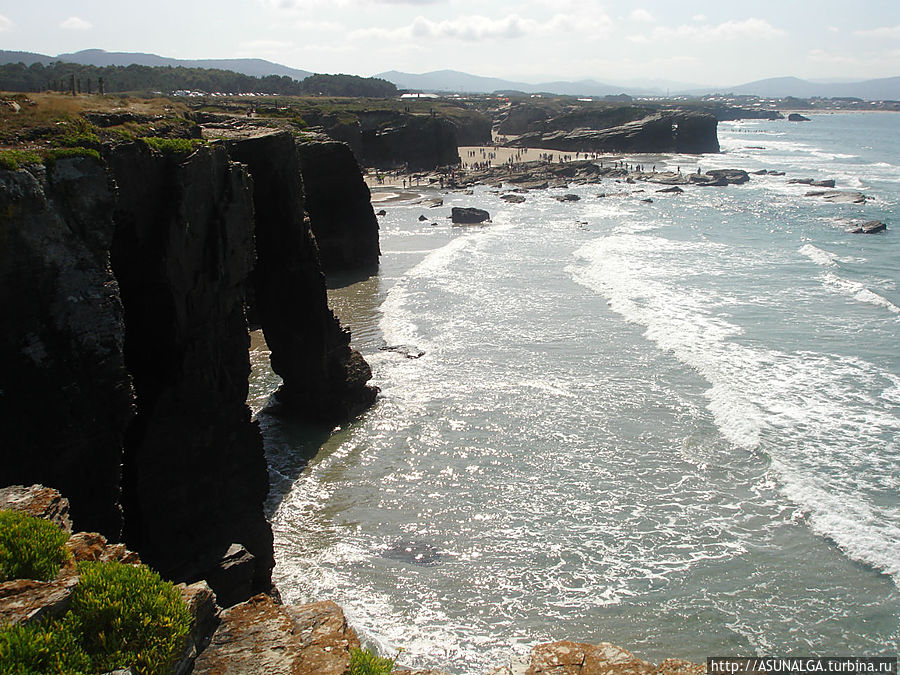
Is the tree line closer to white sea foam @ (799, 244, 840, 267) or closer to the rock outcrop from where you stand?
white sea foam @ (799, 244, 840, 267)

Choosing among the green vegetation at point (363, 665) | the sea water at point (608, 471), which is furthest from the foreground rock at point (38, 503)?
the sea water at point (608, 471)

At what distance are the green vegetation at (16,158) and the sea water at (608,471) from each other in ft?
31.0

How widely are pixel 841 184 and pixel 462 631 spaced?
302ft

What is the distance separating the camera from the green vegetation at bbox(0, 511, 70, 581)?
6.96 meters

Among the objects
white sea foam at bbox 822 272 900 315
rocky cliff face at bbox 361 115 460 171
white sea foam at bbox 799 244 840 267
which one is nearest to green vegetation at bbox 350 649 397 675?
white sea foam at bbox 822 272 900 315

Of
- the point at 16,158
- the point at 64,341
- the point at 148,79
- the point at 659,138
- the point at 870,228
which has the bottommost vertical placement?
the point at 870,228

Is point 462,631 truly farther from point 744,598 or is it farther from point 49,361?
point 49,361

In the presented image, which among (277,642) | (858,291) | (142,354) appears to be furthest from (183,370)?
(858,291)

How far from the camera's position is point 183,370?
46.9 ft

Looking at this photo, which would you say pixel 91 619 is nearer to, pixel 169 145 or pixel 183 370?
pixel 183 370

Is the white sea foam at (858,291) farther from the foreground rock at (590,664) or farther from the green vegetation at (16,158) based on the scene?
the green vegetation at (16,158)

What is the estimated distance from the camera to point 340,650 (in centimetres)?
797

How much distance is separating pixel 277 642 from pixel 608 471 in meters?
12.5

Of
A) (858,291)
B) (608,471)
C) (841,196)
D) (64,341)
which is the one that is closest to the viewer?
(64,341)
